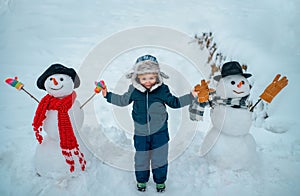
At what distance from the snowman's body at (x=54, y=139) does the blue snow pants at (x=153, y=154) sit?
519mm

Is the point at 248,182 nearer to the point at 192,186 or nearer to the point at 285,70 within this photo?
the point at 192,186

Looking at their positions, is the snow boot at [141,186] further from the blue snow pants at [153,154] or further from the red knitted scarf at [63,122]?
the red knitted scarf at [63,122]

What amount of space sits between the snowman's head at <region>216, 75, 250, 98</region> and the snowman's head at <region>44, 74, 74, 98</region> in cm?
123

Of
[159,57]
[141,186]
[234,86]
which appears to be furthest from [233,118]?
[159,57]

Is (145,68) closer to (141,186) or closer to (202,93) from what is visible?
(202,93)

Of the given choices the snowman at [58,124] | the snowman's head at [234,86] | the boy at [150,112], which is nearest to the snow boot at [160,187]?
the boy at [150,112]

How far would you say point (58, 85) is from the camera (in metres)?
2.19

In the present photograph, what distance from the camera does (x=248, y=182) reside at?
2.37 m

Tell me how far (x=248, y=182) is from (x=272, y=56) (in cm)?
283

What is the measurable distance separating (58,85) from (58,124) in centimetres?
30

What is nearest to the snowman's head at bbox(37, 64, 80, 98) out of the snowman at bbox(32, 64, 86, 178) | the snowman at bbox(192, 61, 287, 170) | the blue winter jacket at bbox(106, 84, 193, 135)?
the snowman at bbox(32, 64, 86, 178)

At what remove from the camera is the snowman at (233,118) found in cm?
230

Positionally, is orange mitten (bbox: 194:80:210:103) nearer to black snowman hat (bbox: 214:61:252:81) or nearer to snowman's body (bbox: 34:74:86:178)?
black snowman hat (bbox: 214:61:252:81)

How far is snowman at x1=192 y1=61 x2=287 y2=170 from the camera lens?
2.30 m
